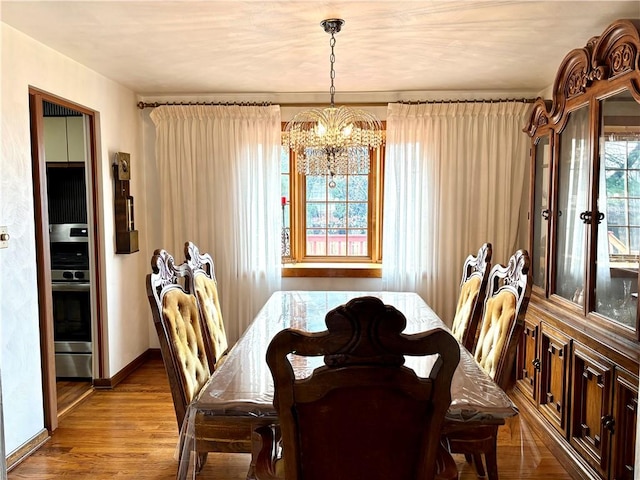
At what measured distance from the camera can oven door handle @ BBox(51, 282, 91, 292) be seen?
12.6 ft

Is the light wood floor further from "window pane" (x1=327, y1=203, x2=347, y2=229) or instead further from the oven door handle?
"window pane" (x1=327, y1=203, x2=347, y2=229)

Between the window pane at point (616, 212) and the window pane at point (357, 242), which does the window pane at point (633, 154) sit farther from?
the window pane at point (357, 242)

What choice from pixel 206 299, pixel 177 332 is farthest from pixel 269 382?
pixel 206 299

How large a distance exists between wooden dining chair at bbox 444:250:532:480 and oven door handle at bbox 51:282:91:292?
300 cm

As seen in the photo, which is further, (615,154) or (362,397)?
(615,154)

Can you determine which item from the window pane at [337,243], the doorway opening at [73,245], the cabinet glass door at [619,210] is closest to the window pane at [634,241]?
the cabinet glass door at [619,210]

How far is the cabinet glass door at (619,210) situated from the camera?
228 centimetres

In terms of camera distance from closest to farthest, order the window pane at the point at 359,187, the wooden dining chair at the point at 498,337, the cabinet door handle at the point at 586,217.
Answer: the wooden dining chair at the point at 498,337 → the cabinet door handle at the point at 586,217 → the window pane at the point at 359,187

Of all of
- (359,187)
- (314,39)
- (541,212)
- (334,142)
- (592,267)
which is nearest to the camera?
(592,267)

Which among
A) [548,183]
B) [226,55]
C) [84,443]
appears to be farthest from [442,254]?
[84,443]

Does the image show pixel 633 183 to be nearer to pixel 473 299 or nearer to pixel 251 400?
pixel 473 299

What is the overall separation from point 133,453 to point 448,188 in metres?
3.07

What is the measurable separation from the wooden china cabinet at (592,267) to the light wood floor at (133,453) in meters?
0.19

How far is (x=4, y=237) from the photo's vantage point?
255 centimetres
